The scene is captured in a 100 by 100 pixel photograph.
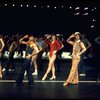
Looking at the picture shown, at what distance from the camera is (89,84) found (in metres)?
19.5

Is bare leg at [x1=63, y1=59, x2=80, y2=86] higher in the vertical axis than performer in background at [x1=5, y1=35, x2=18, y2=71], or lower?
lower

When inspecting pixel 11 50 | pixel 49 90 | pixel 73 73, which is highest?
pixel 11 50

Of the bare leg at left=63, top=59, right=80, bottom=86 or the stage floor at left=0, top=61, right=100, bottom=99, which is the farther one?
the bare leg at left=63, top=59, right=80, bottom=86

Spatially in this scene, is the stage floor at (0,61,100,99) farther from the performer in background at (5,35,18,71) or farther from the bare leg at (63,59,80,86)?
the performer in background at (5,35,18,71)

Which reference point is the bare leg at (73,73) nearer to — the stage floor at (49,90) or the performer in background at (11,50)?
the stage floor at (49,90)

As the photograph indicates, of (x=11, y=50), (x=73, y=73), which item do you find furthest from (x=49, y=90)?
(x=11, y=50)

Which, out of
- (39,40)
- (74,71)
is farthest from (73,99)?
(39,40)

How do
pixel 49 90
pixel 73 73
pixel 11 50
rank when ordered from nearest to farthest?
pixel 49 90
pixel 73 73
pixel 11 50

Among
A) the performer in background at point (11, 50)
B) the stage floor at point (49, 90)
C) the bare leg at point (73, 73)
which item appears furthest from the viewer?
the performer in background at point (11, 50)

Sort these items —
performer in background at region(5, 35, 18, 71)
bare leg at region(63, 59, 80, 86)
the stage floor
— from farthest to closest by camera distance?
performer in background at region(5, 35, 18, 71) → bare leg at region(63, 59, 80, 86) → the stage floor

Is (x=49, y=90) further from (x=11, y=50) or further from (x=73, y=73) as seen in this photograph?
(x=11, y=50)

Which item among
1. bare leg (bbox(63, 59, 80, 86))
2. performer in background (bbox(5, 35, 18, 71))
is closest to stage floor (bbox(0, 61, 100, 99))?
bare leg (bbox(63, 59, 80, 86))

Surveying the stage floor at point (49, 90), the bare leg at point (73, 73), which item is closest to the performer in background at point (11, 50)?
the stage floor at point (49, 90)

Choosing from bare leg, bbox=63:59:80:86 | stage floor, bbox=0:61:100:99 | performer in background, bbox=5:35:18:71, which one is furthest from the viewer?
performer in background, bbox=5:35:18:71
